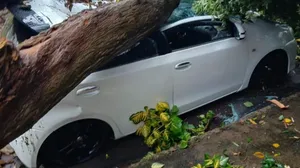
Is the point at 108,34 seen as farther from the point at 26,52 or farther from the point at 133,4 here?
the point at 26,52

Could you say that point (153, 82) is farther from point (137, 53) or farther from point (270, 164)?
point (270, 164)

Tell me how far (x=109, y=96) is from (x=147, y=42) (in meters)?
0.78

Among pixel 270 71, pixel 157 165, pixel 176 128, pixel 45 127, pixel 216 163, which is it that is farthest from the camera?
pixel 270 71

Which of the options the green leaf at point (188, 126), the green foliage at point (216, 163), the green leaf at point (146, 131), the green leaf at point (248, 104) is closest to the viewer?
the green foliage at point (216, 163)

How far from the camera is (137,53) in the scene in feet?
14.5

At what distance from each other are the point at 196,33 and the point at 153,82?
0.95m

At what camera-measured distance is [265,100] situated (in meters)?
5.75

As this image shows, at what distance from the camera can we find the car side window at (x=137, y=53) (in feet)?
14.0

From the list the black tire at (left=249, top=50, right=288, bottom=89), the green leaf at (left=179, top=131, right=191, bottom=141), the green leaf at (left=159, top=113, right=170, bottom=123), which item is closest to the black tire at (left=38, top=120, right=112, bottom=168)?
the green leaf at (left=159, top=113, right=170, bottom=123)

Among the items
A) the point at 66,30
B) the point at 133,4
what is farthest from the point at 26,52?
the point at 133,4

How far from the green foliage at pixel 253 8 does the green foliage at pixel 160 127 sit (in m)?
1.33

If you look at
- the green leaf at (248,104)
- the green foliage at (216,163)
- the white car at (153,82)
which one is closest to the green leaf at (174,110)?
the white car at (153,82)

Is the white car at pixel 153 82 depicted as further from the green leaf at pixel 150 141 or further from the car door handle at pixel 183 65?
the green leaf at pixel 150 141

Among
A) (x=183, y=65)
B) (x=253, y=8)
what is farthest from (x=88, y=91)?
(x=253, y=8)
